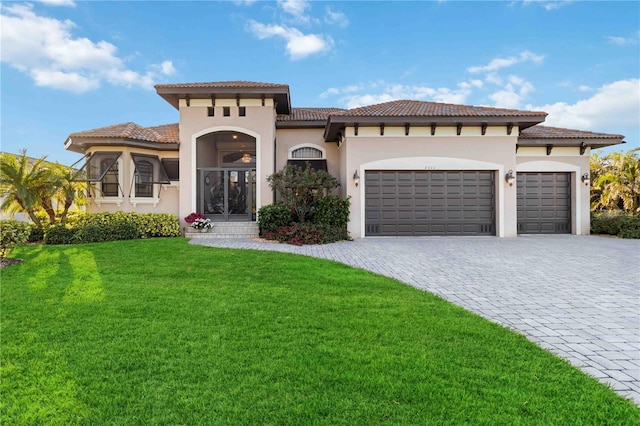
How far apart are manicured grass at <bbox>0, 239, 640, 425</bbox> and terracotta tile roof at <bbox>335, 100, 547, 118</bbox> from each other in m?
9.67

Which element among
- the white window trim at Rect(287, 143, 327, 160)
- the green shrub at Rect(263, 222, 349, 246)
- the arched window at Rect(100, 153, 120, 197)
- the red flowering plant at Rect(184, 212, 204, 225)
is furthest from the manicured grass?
the white window trim at Rect(287, 143, 327, 160)

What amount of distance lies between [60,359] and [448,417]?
3656mm

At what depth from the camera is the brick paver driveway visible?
3.71 metres

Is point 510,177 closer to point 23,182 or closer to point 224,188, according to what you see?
point 224,188

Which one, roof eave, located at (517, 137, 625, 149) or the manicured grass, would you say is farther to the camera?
roof eave, located at (517, 137, 625, 149)

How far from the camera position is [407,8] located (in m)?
14.6

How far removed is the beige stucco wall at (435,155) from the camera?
1412 cm

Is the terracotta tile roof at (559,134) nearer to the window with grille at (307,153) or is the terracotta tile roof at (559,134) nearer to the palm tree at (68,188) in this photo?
the window with grille at (307,153)

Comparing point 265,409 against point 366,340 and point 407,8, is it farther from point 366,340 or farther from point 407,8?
point 407,8

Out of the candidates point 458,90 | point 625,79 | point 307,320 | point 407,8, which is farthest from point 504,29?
point 307,320

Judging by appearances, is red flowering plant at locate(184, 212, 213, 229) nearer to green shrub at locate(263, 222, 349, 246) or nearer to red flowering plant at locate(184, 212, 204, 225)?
red flowering plant at locate(184, 212, 204, 225)

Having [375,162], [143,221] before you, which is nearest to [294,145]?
[375,162]

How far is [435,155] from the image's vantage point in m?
14.3

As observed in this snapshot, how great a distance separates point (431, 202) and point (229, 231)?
9216 mm
